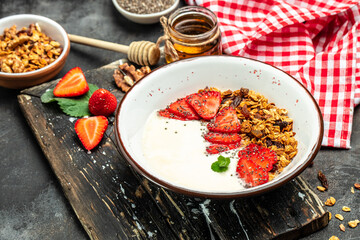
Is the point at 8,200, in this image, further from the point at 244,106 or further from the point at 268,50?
the point at 268,50

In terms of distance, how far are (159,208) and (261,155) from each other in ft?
1.28

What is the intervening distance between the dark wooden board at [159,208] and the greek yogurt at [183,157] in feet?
0.34

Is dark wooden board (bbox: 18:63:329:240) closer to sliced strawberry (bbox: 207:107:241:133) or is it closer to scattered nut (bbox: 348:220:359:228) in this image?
scattered nut (bbox: 348:220:359:228)

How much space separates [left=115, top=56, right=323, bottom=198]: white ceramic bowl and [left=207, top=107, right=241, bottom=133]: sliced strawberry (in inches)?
6.6

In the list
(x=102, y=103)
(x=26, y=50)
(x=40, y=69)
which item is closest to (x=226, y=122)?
(x=102, y=103)

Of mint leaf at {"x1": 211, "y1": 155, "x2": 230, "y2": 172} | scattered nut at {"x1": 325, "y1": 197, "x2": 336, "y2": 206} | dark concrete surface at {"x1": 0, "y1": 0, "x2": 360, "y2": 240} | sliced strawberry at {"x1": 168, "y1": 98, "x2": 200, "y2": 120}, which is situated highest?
sliced strawberry at {"x1": 168, "y1": 98, "x2": 200, "y2": 120}

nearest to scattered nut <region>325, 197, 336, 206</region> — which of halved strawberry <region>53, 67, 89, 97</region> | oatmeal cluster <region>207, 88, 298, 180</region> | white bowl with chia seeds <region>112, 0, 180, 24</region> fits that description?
oatmeal cluster <region>207, 88, 298, 180</region>

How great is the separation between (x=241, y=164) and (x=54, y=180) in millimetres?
736

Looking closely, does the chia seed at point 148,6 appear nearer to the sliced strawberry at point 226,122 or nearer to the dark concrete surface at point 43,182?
the dark concrete surface at point 43,182

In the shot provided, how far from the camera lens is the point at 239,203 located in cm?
153

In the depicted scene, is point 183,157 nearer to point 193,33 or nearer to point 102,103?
point 102,103

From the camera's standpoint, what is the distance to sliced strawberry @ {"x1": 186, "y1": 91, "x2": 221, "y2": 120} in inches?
65.4

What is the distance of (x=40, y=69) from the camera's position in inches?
76.2

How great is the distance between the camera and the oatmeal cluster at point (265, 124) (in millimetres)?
1527
